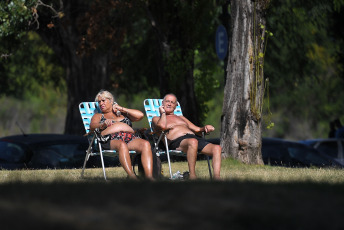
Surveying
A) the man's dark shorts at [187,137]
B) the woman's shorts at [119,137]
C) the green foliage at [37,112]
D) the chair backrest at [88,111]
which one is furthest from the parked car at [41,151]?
the green foliage at [37,112]

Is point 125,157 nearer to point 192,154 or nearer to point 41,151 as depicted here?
point 192,154

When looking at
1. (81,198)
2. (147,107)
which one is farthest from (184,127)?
(81,198)

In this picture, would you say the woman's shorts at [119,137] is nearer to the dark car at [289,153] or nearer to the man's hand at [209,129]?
the man's hand at [209,129]

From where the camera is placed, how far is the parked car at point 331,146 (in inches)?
867

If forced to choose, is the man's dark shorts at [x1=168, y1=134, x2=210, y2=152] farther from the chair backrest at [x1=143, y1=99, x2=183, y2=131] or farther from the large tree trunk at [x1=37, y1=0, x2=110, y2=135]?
the large tree trunk at [x1=37, y1=0, x2=110, y2=135]

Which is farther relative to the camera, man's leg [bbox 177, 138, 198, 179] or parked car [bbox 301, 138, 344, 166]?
parked car [bbox 301, 138, 344, 166]

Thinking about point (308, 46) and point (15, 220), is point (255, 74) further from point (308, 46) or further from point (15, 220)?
point (308, 46)

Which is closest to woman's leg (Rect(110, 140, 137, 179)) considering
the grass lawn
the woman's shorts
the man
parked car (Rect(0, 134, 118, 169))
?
the woman's shorts

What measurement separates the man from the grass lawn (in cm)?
347

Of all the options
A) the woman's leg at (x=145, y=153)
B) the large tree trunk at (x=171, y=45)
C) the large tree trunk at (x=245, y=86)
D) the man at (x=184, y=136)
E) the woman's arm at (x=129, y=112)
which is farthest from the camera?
the large tree trunk at (x=171, y=45)

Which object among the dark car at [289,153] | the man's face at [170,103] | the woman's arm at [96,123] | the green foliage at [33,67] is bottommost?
the dark car at [289,153]

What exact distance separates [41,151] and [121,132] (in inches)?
192

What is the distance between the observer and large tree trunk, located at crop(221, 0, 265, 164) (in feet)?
47.3

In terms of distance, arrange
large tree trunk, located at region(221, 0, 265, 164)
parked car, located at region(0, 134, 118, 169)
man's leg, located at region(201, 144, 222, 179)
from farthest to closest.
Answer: parked car, located at region(0, 134, 118, 169) < large tree trunk, located at region(221, 0, 265, 164) < man's leg, located at region(201, 144, 222, 179)
